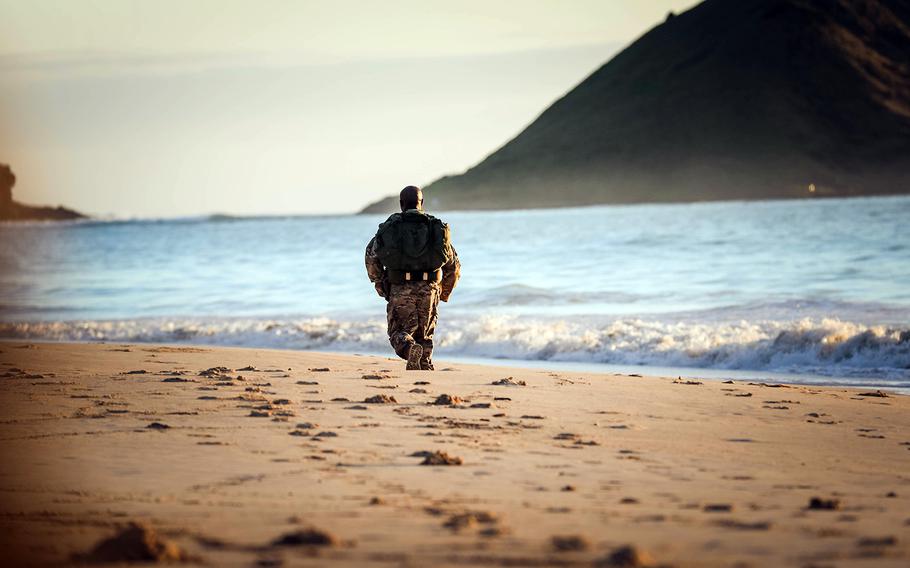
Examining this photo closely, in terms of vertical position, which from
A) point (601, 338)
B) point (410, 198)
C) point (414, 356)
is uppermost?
point (410, 198)

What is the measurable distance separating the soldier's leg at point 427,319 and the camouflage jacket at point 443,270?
0.12m

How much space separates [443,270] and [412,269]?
14.3 inches

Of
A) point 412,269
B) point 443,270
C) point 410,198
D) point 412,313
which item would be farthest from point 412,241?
point 412,313

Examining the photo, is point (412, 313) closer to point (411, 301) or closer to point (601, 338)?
point (411, 301)

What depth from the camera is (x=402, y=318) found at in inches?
478

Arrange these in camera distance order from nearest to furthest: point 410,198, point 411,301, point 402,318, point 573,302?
point 410,198
point 411,301
point 402,318
point 573,302

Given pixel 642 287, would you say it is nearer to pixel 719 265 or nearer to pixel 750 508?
pixel 719 265

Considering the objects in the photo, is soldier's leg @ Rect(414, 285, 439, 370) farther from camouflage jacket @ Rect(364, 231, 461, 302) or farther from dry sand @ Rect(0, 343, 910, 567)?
dry sand @ Rect(0, 343, 910, 567)

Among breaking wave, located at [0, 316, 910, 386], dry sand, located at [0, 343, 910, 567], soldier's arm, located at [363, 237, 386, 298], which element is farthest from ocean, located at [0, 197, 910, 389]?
soldier's arm, located at [363, 237, 386, 298]

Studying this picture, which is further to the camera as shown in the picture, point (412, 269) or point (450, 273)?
point (450, 273)

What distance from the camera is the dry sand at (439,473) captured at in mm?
5137

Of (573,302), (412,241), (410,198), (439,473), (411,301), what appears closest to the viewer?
(439,473)

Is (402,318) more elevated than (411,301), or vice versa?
(411,301)

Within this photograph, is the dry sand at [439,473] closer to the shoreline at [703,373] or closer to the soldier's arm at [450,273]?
the soldier's arm at [450,273]
